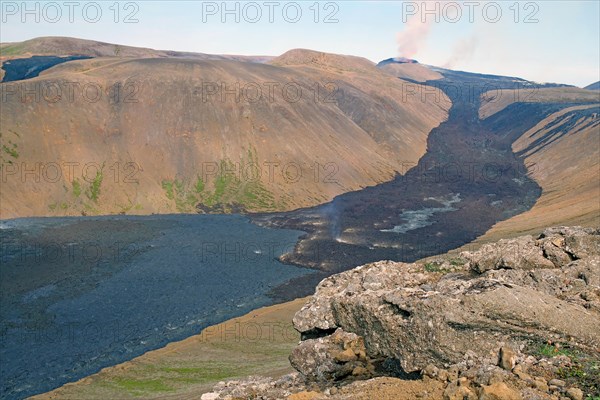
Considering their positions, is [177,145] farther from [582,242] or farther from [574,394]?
→ [574,394]

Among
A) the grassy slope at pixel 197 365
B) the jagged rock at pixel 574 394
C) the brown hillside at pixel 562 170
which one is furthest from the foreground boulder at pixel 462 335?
the brown hillside at pixel 562 170

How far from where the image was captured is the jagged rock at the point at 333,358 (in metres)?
14.5

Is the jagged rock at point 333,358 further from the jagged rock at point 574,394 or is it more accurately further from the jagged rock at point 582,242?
the jagged rock at point 582,242

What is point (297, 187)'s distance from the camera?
114 meters

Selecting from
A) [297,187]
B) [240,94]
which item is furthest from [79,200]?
[240,94]

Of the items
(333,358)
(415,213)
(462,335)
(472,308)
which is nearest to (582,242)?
(472,308)

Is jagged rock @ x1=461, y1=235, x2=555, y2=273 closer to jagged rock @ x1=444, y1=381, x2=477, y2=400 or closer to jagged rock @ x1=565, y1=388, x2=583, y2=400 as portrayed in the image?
jagged rock @ x1=565, y1=388, x2=583, y2=400

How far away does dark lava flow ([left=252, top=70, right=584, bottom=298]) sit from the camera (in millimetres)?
76562

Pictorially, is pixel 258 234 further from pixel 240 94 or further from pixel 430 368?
pixel 430 368

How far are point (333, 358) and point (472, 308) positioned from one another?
4.57 m

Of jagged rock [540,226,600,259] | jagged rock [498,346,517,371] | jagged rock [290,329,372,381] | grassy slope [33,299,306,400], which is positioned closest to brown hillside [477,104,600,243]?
grassy slope [33,299,306,400]

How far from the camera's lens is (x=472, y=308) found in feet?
43.9

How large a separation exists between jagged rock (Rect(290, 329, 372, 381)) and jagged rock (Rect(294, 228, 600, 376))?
0.21 metres

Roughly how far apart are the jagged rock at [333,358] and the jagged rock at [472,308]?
208 mm
